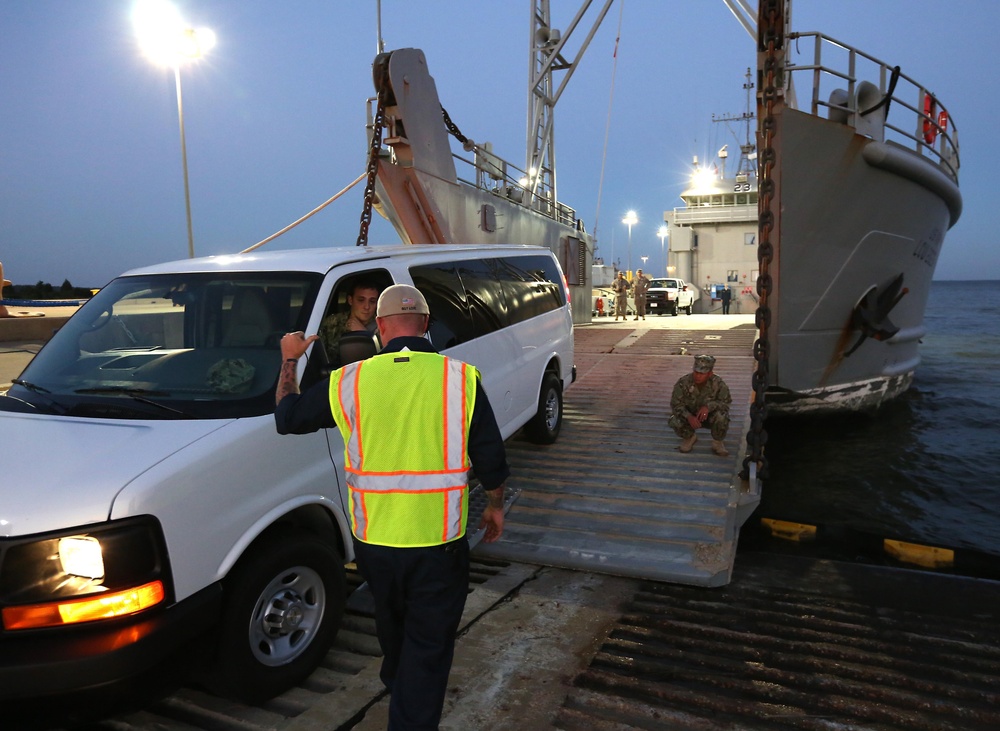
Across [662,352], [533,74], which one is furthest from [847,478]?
[533,74]

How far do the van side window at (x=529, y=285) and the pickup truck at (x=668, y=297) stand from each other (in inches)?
836

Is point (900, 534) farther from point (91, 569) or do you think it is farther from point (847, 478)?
point (91, 569)

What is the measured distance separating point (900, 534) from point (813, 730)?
17.2 feet

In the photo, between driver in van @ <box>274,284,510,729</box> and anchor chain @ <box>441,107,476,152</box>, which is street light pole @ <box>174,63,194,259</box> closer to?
anchor chain @ <box>441,107,476,152</box>

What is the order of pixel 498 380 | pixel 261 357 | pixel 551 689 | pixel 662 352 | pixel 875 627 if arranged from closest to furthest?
1. pixel 551 689
2. pixel 261 357
3. pixel 875 627
4. pixel 498 380
5. pixel 662 352

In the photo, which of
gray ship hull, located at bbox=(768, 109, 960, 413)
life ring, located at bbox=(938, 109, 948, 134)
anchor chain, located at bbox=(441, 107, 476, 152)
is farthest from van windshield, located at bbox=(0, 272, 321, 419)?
life ring, located at bbox=(938, 109, 948, 134)

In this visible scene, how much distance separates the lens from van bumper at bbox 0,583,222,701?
6.99 ft

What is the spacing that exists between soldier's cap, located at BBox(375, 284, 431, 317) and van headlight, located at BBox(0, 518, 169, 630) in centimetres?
108

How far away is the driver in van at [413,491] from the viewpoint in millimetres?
2209

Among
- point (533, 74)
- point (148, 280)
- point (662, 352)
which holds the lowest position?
point (662, 352)

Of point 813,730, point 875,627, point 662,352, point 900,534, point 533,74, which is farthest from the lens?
point 533,74

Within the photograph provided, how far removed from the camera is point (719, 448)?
5996mm

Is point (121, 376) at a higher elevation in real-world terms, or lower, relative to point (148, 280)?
lower

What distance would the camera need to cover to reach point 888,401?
12117 mm
